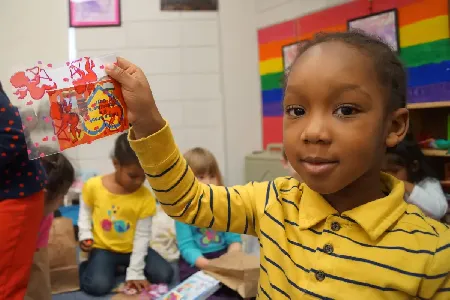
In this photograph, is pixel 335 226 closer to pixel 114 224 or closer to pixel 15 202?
pixel 15 202

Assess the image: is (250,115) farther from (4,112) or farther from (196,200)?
(196,200)

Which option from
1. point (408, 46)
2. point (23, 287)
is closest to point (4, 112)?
point (23, 287)

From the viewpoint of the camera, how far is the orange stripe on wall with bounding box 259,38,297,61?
2654 mm

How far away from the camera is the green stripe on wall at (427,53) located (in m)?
1.80

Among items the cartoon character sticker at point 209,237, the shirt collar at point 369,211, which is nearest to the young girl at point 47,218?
the cartoon character sticker at point 209,237

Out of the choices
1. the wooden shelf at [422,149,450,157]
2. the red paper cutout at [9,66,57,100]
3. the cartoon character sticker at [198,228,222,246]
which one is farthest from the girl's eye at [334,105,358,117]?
the wooden shelf at [422,149,450,157]

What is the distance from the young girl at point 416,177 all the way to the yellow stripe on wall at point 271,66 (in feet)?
3.86

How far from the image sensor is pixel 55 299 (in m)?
1.58

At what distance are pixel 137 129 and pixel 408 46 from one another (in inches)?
67.1

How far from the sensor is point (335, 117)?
554 millimetres

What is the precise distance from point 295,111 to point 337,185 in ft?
0.38

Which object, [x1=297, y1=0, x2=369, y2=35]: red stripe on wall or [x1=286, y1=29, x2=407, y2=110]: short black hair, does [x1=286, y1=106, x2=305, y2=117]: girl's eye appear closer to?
Answer: [x1=286, y1=29, x2=407, y2=110]: short black hair

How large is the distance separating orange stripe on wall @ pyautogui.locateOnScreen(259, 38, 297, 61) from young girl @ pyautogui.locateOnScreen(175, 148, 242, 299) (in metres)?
1.19

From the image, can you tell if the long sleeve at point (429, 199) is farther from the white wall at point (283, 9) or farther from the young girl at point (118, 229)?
the white wall at point (283, 9)
